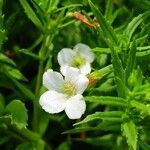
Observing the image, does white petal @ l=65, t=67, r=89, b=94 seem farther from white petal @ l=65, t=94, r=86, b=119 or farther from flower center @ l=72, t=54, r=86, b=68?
→ flower center @ l=72, t=54, r=86, b=68

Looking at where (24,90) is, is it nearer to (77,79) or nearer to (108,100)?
(77,79)

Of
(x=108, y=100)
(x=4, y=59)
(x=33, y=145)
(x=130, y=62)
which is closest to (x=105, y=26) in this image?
(x=130, y=62)

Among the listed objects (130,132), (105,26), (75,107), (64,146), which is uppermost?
(105,26)

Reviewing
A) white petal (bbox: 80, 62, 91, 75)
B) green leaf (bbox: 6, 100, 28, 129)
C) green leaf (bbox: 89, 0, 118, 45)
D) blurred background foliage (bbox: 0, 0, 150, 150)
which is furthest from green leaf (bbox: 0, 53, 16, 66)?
green leaf (bbox: 89, 0, 118, 45)

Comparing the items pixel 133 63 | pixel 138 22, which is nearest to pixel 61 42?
pixel 138 22

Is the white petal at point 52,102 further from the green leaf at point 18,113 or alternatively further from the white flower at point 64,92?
the green leaf at point 18,113

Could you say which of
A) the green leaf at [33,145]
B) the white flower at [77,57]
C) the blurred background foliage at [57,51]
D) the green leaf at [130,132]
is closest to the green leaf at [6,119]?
the blurred background foliage at [57,51]
